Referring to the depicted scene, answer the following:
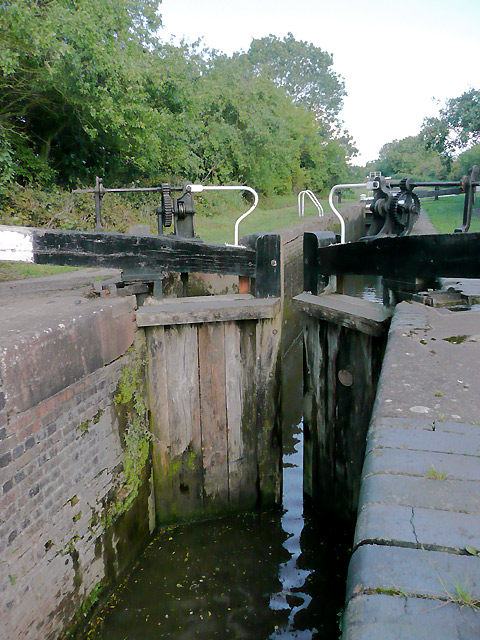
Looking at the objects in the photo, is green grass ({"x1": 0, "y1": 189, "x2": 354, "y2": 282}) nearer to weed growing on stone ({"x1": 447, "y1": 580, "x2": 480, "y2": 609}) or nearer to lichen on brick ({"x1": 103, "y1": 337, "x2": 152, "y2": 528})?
lichen on brick ({"x1": 103, "y1": 337, "x2": 152, "y2": 528})

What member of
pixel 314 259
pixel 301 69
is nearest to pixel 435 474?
pixel 314 259

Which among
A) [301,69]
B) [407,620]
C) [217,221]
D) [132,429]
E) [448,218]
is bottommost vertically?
[132,429]

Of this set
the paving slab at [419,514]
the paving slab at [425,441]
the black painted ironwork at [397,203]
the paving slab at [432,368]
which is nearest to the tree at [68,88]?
the black painted ironwork at [397,203]

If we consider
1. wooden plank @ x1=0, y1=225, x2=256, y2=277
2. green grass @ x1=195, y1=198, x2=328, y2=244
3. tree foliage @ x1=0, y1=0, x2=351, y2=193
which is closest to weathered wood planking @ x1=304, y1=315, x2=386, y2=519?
wooden plank @ x1=0, y1=225, x2=256, y2=277

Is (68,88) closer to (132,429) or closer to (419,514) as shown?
(132,429)

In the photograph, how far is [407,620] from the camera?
729 millimetres

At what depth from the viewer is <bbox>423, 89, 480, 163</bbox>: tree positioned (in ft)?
67.5

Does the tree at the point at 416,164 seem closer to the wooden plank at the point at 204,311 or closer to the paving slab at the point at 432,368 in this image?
the wooden plank at the point at 204,311

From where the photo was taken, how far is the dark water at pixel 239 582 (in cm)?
321

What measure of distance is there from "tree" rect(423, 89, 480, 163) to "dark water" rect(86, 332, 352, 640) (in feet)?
67.6

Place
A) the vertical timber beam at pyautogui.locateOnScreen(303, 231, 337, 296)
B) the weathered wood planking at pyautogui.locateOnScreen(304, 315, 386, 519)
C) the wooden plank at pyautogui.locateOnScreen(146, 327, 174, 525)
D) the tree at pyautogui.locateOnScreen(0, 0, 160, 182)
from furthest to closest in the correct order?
the tree at pyautogui.locateOnScreen(0, 0, 160, 182) → the vertical timber beam at pyautogui.locateOnScreen(303, 231, 337, 296) → the wooden plank at pyautogui.locateOnScreen(146, 327, 174, 525) → the weathered wood planking at pyautogui.locateOnScreen(304, 315, 386, 519)

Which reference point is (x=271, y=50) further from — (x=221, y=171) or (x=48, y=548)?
(x=48, y=548)

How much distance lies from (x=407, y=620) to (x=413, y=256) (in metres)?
2.75

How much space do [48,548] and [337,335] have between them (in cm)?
238
